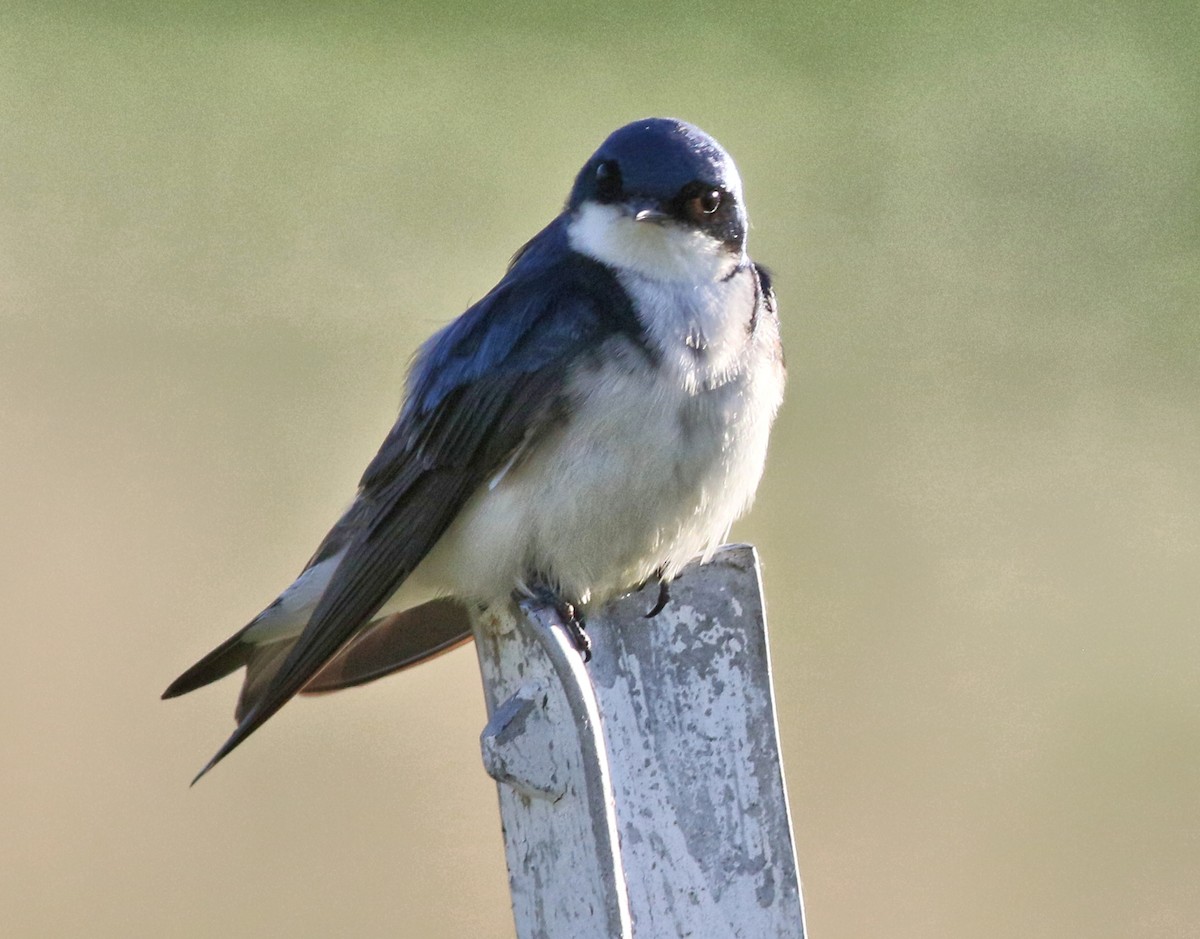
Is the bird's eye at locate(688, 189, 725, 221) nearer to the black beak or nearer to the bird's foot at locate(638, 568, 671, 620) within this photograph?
the black beak

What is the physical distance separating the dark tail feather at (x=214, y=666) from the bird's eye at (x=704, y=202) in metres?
1.09

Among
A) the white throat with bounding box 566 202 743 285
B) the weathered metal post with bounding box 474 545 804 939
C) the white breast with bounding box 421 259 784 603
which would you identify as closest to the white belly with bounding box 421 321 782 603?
the white breast with bounding box 421 259 784 603

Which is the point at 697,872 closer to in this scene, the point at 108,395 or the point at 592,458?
the point at 592,458

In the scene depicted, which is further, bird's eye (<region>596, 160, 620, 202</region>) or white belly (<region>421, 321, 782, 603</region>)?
bird's eye (<region>596, 160, 620, 202</region>)

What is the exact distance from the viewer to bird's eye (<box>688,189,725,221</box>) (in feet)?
9.89

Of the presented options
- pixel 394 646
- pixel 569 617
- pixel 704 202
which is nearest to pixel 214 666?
pixel 394 646

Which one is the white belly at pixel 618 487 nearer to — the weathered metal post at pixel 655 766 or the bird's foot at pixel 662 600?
the bird's foot at pixel 662 600

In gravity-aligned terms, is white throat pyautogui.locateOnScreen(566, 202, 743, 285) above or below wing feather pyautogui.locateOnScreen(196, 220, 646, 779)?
above

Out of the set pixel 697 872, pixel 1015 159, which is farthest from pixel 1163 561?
pixel 697 872

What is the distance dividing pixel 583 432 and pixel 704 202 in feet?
1.42

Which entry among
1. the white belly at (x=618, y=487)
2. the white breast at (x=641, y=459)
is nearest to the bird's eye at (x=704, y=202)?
the white breast at (x=641, y=459)

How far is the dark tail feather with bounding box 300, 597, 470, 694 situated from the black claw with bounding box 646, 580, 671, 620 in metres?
0.62

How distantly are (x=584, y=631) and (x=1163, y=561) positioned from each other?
16.3 ft

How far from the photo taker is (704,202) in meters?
3.03
